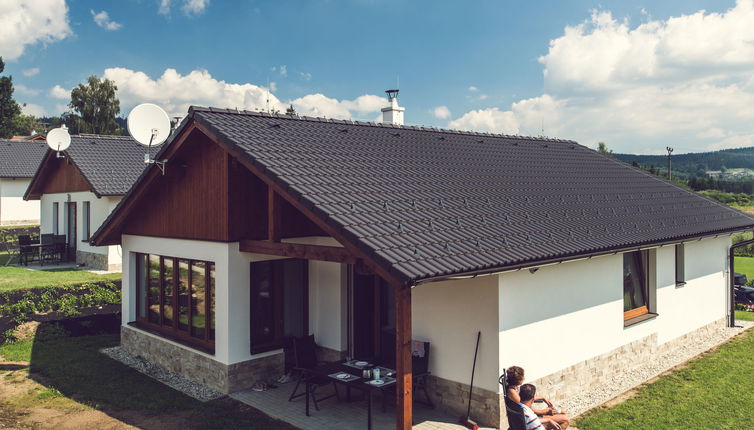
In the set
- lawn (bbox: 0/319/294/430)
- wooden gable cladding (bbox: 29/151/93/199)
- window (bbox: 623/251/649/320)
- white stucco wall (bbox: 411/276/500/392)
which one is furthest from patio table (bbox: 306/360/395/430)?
wooden gable cladding (bbox: 29/151/93/199)

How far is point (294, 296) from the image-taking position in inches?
410

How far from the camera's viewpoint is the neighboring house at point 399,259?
24.6 ft

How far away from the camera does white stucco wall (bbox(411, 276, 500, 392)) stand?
7641mm

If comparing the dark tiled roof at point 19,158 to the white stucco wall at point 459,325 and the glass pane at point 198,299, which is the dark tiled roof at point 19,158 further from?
the white stucco wall at point 459,325

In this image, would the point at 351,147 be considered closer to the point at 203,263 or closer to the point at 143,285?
the point at 203,263

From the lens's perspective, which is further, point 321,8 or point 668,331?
point 321,8

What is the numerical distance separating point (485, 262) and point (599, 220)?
4.46 metres

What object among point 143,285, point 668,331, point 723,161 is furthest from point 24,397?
point 723,161

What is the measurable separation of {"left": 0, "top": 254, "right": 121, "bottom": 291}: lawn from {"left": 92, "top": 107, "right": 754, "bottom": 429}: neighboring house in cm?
754

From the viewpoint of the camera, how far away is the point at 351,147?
10336 mm

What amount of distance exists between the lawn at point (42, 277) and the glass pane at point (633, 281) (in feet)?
52.5

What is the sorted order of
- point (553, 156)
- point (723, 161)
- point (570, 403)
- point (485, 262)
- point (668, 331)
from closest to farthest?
1. point (485, 262)
2. point (570, 403)
3. point (668, 331)
4. point (553, 156)
5. point (723, 161)

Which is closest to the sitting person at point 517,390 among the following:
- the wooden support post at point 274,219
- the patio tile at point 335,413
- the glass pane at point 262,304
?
the patio tile at point 335,413

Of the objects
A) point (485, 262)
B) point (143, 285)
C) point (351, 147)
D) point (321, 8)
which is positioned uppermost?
point (321, 8)
